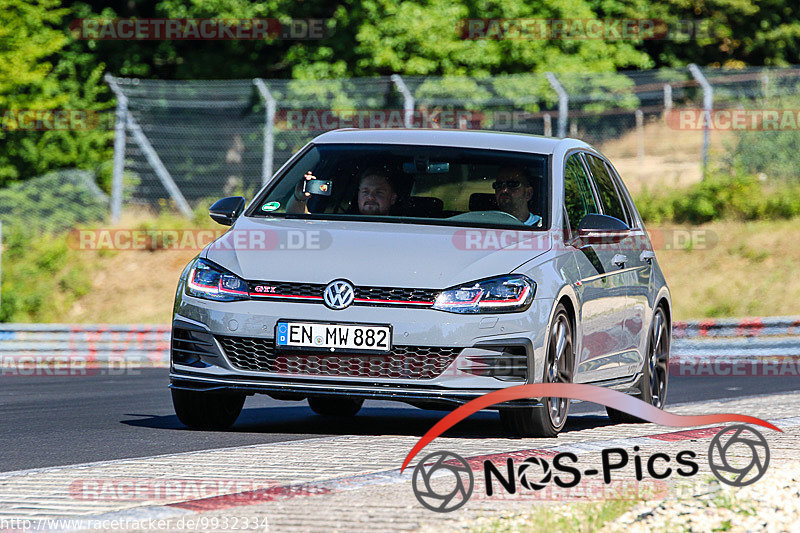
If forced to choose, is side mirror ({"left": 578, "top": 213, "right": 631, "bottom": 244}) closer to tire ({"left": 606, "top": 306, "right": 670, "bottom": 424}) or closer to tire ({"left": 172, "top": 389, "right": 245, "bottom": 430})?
tire ({"left": 606, "top": 306, "right": 670, "bottom": 424})

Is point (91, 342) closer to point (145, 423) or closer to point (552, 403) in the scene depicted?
point (145, 423)

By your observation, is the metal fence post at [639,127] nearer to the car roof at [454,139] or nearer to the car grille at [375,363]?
the car roof at [454,139]

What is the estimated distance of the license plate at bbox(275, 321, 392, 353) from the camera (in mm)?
7949

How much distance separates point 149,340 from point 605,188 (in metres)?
14.4

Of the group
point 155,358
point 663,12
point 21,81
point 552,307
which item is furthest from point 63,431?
point 663,12

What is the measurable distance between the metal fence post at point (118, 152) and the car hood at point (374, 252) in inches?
847

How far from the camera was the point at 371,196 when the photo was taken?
30.2 ft

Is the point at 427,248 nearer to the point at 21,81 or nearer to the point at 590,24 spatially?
the point at 21,81

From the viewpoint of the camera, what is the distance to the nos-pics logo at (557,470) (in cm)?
596

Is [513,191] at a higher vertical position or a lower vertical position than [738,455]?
higher
